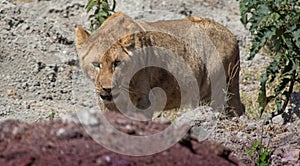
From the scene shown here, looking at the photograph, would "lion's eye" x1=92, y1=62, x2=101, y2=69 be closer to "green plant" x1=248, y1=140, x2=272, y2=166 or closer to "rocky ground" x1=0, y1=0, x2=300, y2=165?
"rocky ground" x1=0, y1=0, x2=300, y2=165

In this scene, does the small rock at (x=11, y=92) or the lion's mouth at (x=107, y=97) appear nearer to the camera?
the lion's mouth at (x=107, y=97)

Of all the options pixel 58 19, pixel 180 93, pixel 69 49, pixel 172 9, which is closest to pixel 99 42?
pixel 180 93

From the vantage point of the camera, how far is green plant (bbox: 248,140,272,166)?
Answer: 623 centimetres

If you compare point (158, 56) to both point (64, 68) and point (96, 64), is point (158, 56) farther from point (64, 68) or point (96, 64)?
point (64, 68)

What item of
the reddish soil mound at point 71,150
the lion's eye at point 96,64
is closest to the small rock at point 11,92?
the lion's eye at point 96,64

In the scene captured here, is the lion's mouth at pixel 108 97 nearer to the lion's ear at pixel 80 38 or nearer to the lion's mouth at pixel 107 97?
the lion's mouth at pixel 107 97

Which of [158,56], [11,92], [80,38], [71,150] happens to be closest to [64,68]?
[11,92]

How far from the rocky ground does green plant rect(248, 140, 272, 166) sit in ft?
0.23

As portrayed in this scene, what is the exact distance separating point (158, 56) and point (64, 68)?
10.4ft

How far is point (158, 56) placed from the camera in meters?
7.97

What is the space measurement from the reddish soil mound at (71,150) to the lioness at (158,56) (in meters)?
2.49

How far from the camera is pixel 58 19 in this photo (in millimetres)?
12812

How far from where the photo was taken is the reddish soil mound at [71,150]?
4.20m

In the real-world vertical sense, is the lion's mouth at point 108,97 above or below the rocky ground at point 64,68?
above
